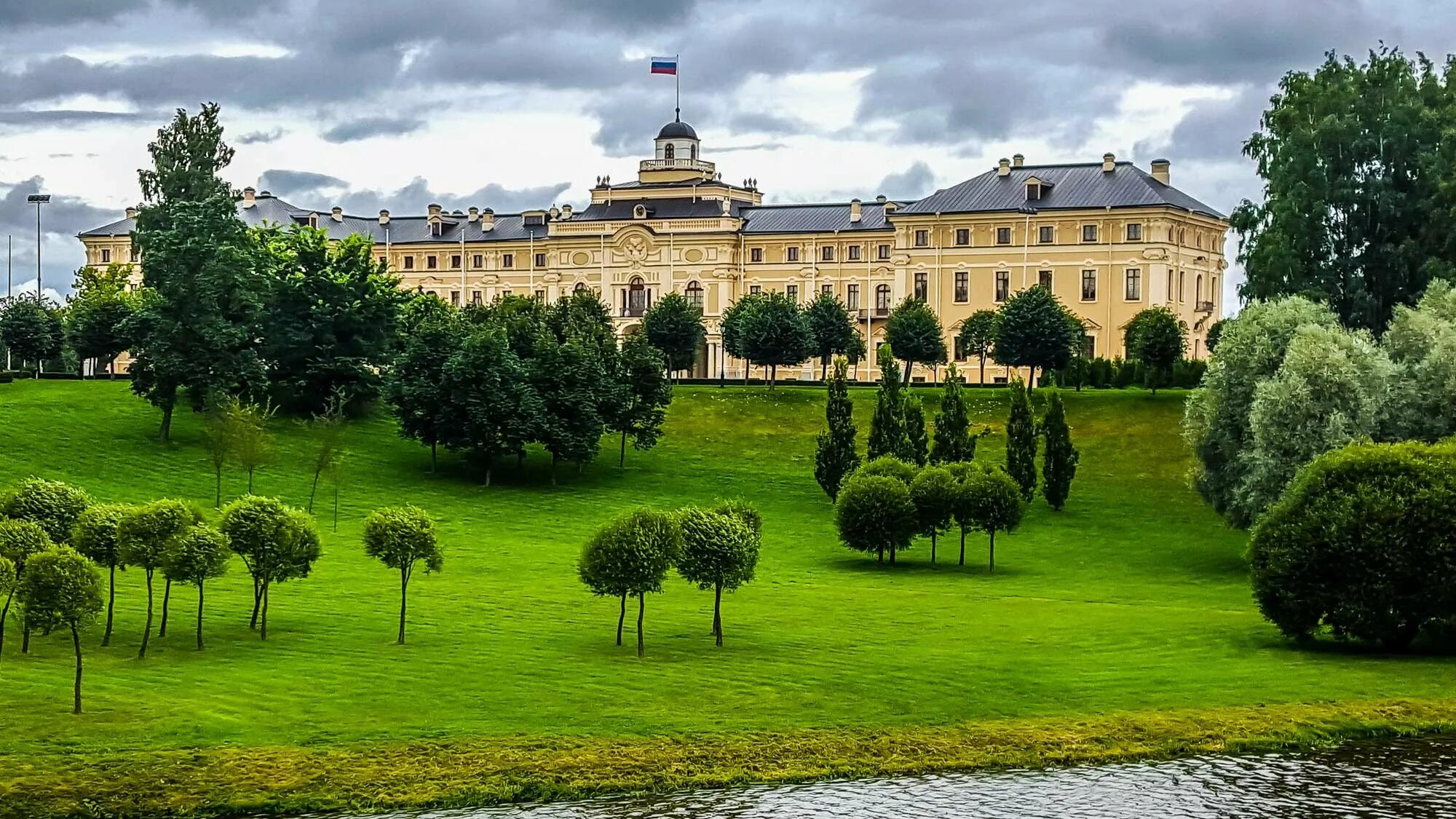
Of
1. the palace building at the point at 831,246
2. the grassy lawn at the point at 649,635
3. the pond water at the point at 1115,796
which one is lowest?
the pond water at the point at 1115,796

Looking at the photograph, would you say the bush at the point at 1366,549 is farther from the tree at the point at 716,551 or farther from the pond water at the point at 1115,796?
the tree at the point at 716,551

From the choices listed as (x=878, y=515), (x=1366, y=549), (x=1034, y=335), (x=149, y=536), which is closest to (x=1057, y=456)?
(x=878, y=515)

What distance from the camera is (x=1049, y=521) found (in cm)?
6750

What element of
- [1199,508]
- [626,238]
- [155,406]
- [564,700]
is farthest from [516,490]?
[626,238]

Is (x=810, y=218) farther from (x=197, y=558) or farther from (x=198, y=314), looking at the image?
(x=197, y=558)

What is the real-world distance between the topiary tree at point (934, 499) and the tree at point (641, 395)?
2040 cm

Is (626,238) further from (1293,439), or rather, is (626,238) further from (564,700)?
(564,700)

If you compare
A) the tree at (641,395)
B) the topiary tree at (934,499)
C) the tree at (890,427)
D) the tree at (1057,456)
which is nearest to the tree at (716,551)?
the topiary tree at (934,499)

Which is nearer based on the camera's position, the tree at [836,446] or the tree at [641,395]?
the tree at [836,446]

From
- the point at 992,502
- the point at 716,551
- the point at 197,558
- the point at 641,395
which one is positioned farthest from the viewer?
the point at 641,395

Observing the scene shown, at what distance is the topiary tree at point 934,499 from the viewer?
193ft

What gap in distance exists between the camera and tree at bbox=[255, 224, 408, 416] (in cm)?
8231

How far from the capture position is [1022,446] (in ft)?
227

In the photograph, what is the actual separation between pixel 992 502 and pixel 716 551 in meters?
19.5
